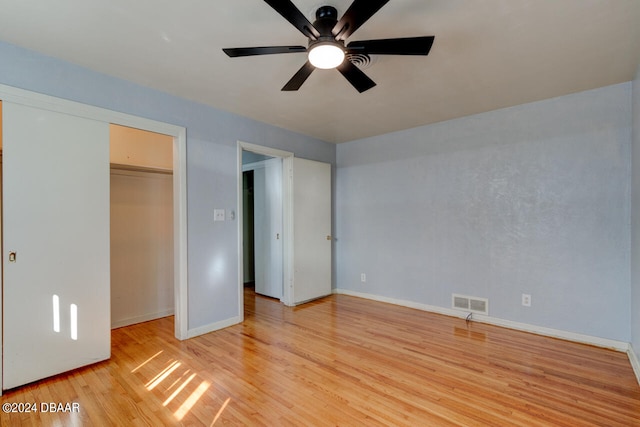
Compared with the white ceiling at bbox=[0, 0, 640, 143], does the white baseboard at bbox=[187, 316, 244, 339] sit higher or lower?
lower

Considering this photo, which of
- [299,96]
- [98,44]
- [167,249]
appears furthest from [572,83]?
[167,249]

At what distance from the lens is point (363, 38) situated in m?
2.09

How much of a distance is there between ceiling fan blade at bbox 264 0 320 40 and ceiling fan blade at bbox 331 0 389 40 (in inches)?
4.8

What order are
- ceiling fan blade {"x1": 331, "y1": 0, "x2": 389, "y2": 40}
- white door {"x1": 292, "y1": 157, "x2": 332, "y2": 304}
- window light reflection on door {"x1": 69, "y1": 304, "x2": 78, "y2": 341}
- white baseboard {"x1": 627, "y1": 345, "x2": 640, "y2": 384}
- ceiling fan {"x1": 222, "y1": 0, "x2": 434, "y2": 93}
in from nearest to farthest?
1. ceiling fan blade {"x1": 331, "y1": 0, "x2": 389, "y2": 40}
2. ceiling fan {"x1": 222, "y1": 0, "x2": 434, "y2": 93}
3. white baseboard {"x1": 627, "y1": 345, "x2": 640, "y2": 384}
4. window light reflection on door {"x1": 69, "y1": 304, "x2": 78, "y2": 341}
5. white door {"x1": 292, "y1": 157, "x2": 332, "y2": 304}

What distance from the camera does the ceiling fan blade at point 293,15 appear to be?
1.39 metres

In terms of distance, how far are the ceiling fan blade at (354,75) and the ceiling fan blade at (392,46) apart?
154mm

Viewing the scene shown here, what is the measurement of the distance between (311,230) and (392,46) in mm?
3054

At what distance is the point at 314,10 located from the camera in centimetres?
179

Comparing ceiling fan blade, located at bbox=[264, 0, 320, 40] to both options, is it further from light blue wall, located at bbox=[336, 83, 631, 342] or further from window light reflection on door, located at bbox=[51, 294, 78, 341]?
light blue wall, located at bbox=[336, 83, 631, 342]

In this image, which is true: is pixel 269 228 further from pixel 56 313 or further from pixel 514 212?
pixel 514 212

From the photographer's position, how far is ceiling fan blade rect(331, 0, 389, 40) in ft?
4.53

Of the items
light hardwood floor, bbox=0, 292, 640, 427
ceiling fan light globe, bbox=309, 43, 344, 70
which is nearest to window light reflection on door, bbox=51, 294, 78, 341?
light hardwood floor, bbox=0, 292, 640, 427

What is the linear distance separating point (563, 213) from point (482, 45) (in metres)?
1.98

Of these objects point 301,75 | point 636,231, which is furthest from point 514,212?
point 301,75
